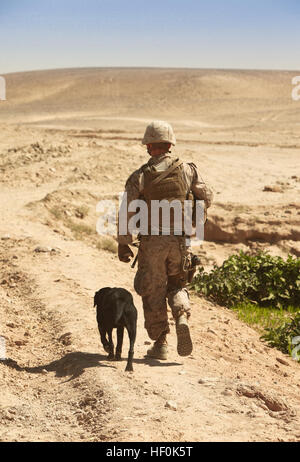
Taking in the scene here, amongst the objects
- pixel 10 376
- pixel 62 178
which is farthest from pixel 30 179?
pixel 10 376

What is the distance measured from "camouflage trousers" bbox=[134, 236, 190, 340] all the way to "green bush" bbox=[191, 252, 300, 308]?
2995 mm

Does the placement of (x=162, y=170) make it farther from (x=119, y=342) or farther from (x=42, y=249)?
(x=42, y=249)

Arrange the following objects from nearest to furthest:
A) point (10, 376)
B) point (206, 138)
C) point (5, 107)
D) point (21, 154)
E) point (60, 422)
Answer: point (60, 422) < point (10, 376) < point (21, 154) < point (206, 138) < point (5, 107)

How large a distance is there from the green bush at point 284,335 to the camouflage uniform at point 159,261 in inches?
79.9

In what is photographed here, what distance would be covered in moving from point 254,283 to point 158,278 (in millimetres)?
3495

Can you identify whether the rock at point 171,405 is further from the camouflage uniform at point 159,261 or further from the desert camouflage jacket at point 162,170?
the desert camouflage jacket at point 162,170

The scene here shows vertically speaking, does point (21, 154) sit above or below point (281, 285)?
above

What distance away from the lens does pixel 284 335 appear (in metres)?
7.18

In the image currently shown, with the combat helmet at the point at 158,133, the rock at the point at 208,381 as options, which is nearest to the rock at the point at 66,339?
the rock at the point at 208,381

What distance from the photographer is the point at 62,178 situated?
13680 millimetres

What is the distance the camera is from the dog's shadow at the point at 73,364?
5141 mm

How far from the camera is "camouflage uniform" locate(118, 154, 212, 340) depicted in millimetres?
5301

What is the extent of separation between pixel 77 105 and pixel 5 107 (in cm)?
463
